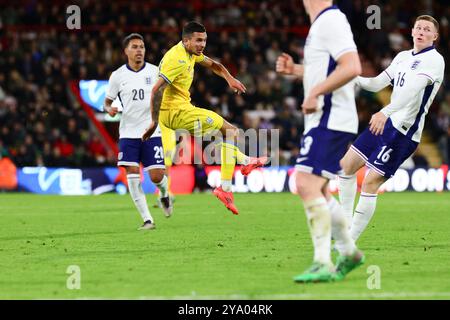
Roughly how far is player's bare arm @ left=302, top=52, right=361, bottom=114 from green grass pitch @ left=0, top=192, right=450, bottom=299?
1.43 metres

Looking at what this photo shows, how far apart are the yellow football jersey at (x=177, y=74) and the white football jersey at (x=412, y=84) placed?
9.56 feet

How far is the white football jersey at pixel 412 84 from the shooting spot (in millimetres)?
9961

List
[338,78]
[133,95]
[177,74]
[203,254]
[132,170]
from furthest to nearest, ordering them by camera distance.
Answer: [133,95]
[132,170]
[177,74]
[203,254]
[338,78]

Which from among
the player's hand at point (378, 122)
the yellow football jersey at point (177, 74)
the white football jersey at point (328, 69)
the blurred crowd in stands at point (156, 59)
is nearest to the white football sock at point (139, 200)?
the yellow football jersey at point (177, 74)

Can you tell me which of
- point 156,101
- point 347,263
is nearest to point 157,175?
point 156,101

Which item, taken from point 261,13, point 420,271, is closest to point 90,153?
point 261,13

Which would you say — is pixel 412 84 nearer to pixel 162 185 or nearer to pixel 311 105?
pixel 311 105

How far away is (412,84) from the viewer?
9.92 meters

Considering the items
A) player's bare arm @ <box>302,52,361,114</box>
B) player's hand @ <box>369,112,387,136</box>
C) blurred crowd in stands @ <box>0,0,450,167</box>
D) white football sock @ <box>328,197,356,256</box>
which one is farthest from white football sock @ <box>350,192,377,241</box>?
blurred crowd in stands @ <box>0,0,450,167</box>

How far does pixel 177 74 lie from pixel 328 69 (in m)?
4.62

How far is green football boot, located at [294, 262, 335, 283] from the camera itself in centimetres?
750

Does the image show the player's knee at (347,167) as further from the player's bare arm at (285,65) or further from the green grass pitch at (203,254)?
the player's bare arm at (285,65)

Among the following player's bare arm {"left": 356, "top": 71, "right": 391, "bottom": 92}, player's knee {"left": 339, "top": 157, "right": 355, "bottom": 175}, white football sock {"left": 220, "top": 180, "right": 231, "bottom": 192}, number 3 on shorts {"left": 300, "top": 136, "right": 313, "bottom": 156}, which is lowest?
white football sock {"left": 220, "top": 180, "right": 231, "bottom": 192}

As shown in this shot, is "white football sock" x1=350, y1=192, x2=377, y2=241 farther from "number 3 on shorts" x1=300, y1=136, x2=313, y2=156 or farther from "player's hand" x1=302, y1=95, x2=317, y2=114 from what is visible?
"player's hand" x1=302, y1=95, x2=317, y2=114
